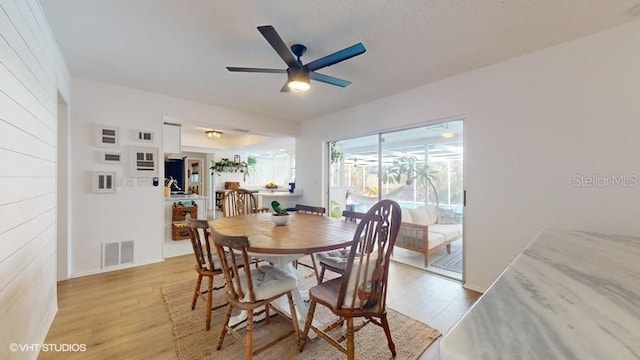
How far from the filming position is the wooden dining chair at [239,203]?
3.62m

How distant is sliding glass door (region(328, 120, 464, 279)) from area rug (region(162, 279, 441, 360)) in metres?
1.48

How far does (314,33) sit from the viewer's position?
2.17 metres

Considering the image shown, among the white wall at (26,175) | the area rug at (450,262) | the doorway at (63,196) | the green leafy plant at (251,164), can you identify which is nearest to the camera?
the white wall at (26,175)

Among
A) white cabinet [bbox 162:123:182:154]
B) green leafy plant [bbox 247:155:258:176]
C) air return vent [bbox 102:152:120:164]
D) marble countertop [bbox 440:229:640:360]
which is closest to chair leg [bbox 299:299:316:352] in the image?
marble countertop [bbox 440:229:640:360]

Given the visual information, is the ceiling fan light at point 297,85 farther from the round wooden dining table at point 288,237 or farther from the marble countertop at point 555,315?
the marble countertop at point 555,315

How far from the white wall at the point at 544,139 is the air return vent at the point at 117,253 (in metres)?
4.25

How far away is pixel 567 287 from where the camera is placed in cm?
72

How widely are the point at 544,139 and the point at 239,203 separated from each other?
11.4ft

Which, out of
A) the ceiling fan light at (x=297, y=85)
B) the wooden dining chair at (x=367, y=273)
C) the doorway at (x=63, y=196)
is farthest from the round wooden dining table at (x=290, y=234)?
the doorway at (x=63, y=196)

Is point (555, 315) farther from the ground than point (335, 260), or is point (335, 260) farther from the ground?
point (555, 315)

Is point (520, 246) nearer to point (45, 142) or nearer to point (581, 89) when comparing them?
point (581, 89)

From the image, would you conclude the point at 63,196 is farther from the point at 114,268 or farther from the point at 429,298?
the point at 429,298

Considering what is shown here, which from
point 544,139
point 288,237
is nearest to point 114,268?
point 288,237

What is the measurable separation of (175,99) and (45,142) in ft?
6.85
